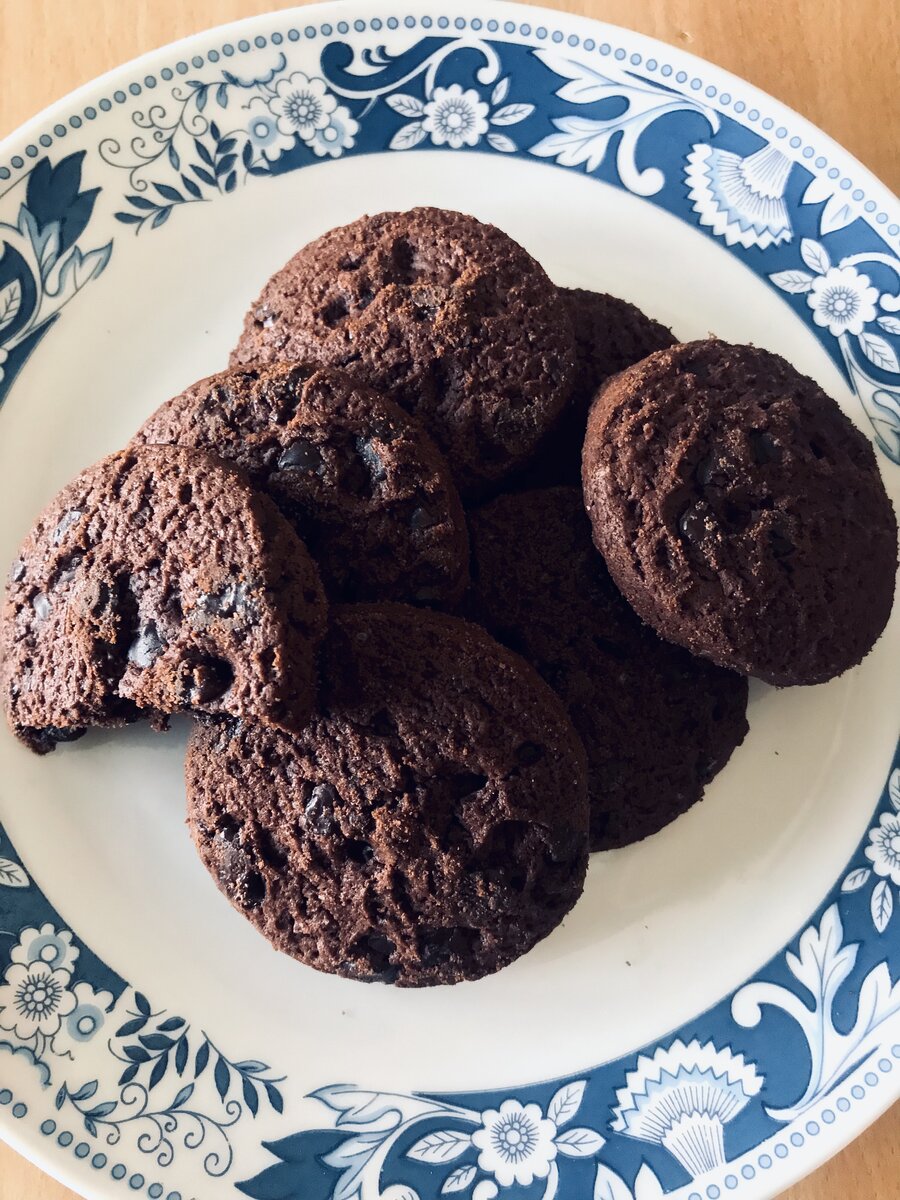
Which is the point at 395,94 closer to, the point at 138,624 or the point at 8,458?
the point at 8,458

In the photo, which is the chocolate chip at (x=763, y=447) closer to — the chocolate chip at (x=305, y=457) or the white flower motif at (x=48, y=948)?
the chocolate chip at (x=305, y=457)

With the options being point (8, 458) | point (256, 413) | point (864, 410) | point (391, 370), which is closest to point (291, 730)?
point (256, 413)

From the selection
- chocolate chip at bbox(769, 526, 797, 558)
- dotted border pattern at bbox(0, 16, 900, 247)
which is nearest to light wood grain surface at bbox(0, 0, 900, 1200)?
dotted border pattern at bbox(0, 16, 900, 247)

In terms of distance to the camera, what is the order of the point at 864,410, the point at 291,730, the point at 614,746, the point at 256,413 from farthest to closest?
the point at 864,410 < the point at 614,746 < the point at 256,413 < the point at 291,730

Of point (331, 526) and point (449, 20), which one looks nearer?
point (331, 526)

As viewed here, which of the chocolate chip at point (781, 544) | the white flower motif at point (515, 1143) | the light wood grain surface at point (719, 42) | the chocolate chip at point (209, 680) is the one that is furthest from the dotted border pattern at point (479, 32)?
the white flower motif at point (515, 1143)

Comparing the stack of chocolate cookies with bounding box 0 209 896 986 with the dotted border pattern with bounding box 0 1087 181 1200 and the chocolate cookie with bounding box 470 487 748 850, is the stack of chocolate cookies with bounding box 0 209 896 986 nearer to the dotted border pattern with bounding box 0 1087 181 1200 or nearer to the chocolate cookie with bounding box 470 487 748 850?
the chocolate cookie with bounding box 470 487 748 850
